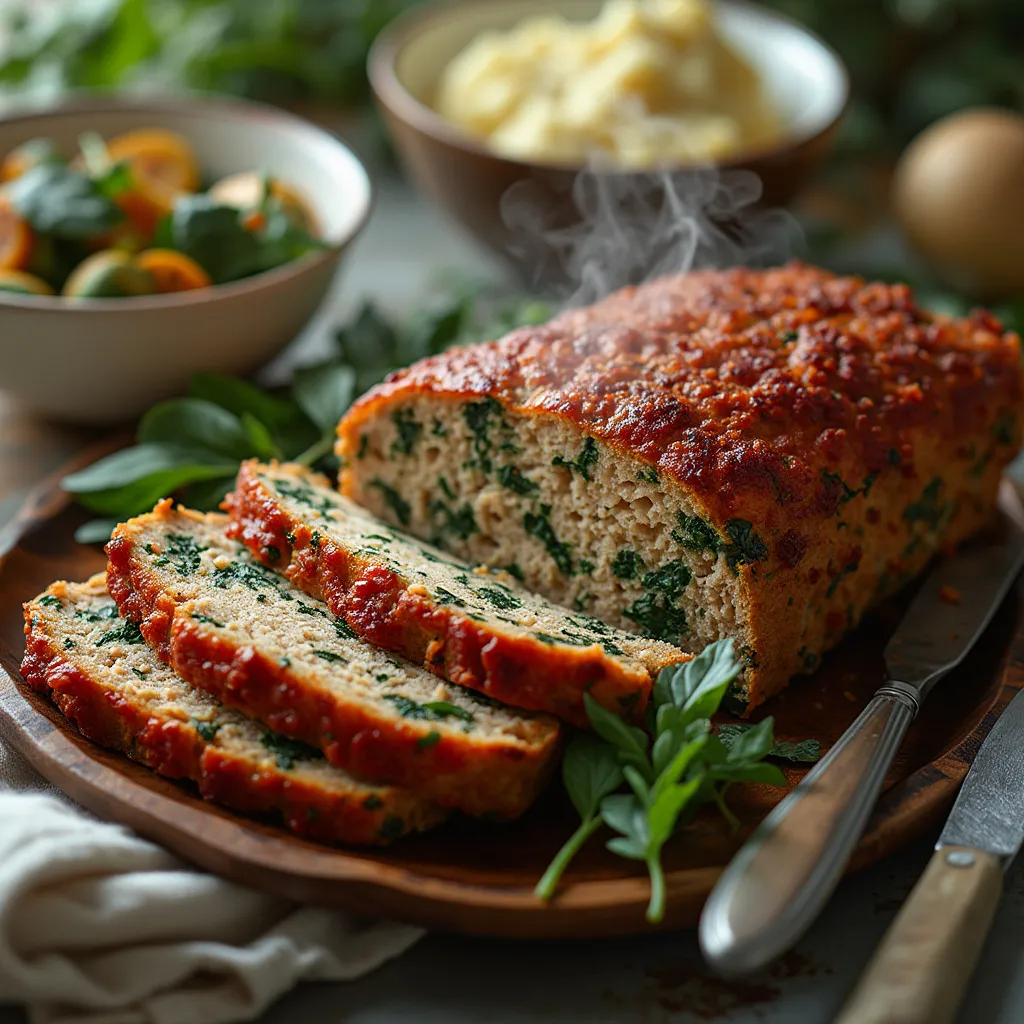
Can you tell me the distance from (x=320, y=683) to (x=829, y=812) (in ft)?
4.35

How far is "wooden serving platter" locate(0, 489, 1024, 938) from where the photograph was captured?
2.92 metres

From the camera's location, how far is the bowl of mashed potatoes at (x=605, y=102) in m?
5.89

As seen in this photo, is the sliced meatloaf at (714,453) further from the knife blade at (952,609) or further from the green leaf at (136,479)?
the green leaf at (136,479)

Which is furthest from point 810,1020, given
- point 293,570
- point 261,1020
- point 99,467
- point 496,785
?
point 99,467

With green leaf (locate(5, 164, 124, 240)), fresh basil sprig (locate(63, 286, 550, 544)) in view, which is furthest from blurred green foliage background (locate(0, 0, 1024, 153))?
fresh basil sprig (locate(63, 286, 550, 544))

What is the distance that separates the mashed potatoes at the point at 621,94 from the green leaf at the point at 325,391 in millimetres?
1549

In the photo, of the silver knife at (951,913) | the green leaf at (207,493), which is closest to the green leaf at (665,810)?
the silver knife at (951,913)

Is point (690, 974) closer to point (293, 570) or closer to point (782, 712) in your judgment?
point (782, 712)

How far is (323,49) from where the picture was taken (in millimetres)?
8398

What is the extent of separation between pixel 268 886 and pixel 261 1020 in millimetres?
302

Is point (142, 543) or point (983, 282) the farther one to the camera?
point (983, 282)

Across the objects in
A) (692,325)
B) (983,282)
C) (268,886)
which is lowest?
(983,282)

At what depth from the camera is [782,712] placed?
3.80 m

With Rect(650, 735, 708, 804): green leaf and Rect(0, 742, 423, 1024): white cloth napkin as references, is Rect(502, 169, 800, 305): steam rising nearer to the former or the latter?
Rect(650, 735, 708, 804): green leaf
